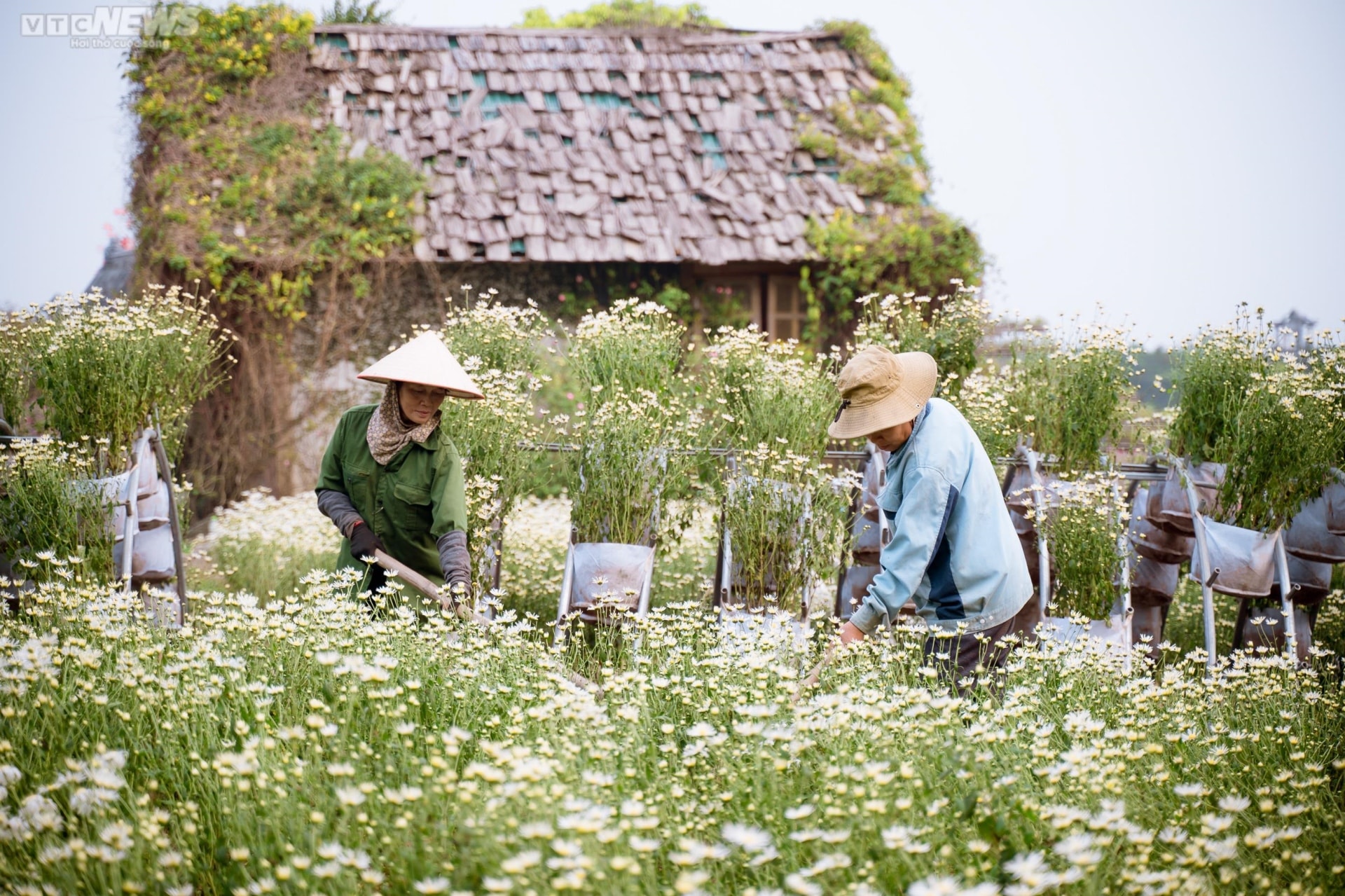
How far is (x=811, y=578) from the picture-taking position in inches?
200

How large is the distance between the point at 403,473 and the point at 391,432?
0.59 ft

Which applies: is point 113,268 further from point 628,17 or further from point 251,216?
point 628,17

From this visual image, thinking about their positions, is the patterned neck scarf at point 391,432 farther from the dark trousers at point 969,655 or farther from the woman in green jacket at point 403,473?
the dark trousers at point 969,655

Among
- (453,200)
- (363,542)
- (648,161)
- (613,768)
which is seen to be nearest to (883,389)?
(613,768)

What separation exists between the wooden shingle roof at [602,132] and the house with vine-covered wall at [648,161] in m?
A: 0.02

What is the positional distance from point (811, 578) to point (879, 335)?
5.00 ft

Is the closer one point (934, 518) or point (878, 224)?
point (934, 518)

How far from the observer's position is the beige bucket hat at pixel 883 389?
3570mm

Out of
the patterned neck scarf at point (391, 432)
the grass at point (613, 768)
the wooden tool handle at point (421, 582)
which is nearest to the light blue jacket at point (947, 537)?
the grass at point (613, 768)

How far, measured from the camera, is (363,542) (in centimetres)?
426

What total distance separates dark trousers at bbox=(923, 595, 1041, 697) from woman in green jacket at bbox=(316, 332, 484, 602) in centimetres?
184

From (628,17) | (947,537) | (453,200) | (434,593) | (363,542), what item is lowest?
(434,593)

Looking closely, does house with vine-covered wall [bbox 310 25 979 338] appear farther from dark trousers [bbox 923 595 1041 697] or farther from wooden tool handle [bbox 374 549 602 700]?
dark trousers [bbox 923 595 1041 697]

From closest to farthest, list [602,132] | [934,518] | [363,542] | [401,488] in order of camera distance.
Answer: [934,518]
[363,542]
[401,488]
[602,132]
